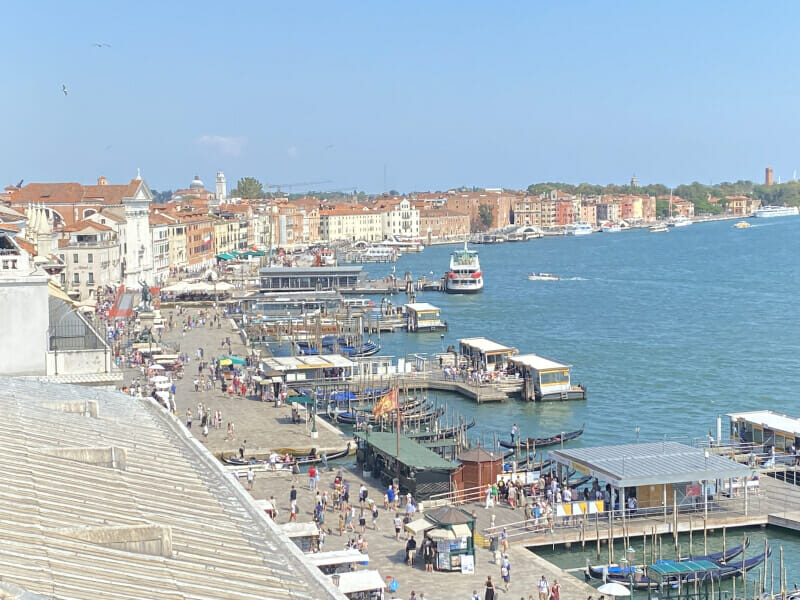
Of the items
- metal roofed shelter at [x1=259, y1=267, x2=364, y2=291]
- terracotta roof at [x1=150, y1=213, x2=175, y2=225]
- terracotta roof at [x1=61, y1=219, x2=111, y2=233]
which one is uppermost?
terracotta roof at [x1=150, y1=213, x2=175, y2=225]

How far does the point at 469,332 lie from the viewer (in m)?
50.0

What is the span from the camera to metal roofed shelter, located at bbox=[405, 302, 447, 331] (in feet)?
164

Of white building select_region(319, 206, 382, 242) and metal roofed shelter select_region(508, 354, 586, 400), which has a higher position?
white building select_region(319, 206, 382, 242)

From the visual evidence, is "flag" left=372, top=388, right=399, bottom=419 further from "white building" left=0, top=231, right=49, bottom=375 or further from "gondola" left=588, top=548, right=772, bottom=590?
"gondola" left=588, top=548, right=772, bottom=590

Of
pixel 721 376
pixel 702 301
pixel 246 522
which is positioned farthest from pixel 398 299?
pixel 246 522

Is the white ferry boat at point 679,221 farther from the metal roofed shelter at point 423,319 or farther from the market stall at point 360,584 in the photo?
the market stall at point 360,584

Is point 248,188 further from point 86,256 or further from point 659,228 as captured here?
point 86,256

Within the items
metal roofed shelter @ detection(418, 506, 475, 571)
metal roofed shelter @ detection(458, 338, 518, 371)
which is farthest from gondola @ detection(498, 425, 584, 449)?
metal roofed shelter @ detection(418, 506, 475, 571)

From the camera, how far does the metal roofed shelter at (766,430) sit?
22922 mm

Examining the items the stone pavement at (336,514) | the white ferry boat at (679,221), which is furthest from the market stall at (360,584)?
the white ferry boat at (679,221)

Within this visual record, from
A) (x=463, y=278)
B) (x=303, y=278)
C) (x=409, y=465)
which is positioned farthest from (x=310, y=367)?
(x=463, y=278)

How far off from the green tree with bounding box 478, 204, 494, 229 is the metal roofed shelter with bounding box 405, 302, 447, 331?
103 metres

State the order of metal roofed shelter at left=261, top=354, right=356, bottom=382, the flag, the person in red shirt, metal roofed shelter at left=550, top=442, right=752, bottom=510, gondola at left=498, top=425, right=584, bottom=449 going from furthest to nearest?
metal roofed shelter at left=261, top=354, right=356, bottom=382
the flag
gondola at left=498, top=425, right=584, bottom=449
the person in red shirt
metal roofed shelter at left=550, top=442, right=752, bottom=510

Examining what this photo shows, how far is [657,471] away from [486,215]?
135m
